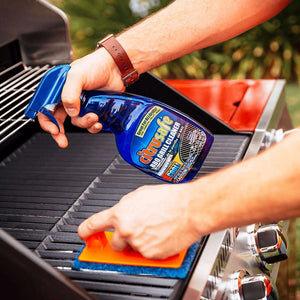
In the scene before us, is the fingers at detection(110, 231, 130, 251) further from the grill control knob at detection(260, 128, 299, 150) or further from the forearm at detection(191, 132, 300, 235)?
the grill control knob at detection(260, 128, 299, 150)

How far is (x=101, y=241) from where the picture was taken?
35.4 inches

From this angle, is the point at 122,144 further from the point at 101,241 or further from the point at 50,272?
the point at 50,272

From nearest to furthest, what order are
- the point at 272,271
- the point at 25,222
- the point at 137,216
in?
the point at 137,216 → the point at 25,222 → the point at 272,271

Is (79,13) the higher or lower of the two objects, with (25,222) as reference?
lower

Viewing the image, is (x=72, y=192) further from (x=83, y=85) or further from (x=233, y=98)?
(x=233, y=98)

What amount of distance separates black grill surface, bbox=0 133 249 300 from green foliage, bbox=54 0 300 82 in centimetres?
350

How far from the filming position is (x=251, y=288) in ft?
2.96

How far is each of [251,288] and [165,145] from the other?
0.37 meters

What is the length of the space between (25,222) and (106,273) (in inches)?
11.7

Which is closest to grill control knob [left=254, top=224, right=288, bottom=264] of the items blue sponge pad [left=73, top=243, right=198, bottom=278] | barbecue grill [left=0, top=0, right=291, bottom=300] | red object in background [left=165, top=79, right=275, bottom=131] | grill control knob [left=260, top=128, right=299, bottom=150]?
barbecue grill [left=0, top=0, right=291, bottom=300]

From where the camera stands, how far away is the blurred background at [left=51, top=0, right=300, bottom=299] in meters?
4.76

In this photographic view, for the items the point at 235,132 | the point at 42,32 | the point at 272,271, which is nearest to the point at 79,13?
the point at 42,32

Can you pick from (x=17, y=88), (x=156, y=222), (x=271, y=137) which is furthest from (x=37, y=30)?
(x=156, y=222)

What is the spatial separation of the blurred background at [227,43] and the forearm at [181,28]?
3.48 metres
